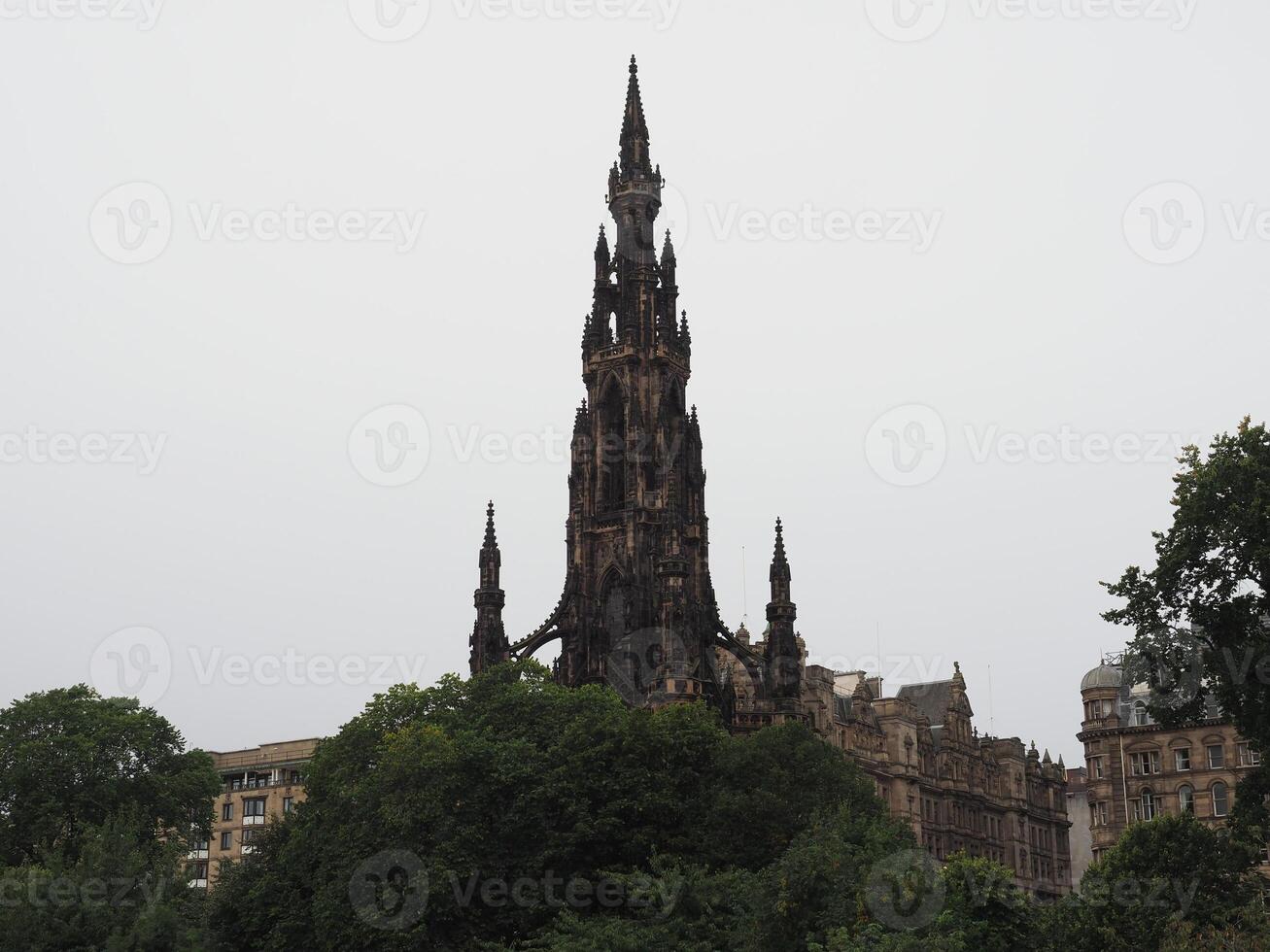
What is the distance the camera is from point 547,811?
190 feet

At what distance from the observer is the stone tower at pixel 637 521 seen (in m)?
84.9

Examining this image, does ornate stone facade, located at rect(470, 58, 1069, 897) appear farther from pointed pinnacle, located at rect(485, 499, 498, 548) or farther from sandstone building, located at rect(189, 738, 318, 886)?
sandstone building, located at rect(189, 738, 318, 886)

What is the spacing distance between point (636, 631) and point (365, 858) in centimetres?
3017

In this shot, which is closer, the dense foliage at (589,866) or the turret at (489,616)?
the dense foliage at (589,866)

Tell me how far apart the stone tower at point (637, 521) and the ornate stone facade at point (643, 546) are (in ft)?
0.28

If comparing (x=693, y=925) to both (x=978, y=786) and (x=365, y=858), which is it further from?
(x=978, y=786)
